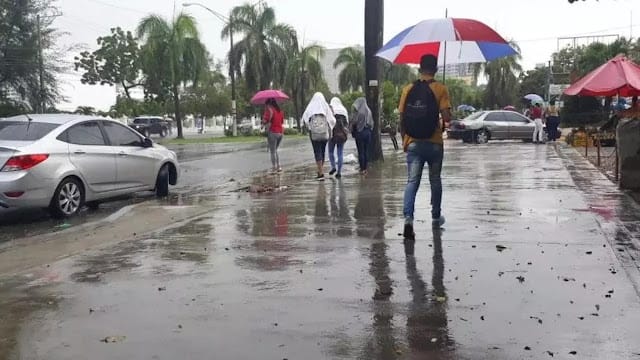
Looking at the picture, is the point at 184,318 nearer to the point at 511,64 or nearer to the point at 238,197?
the point at 238,197

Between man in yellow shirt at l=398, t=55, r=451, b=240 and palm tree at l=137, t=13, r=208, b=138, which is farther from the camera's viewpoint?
palm tree at l=137, t=13, r=208, b=138

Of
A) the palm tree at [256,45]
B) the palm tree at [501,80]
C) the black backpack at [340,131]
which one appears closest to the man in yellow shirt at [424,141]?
the black backpack at [340,131]

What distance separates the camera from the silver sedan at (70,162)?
9320mm

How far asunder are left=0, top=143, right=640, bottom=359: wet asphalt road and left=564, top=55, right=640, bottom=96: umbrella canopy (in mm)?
3315

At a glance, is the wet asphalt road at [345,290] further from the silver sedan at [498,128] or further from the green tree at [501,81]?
the green tree at [501,81]

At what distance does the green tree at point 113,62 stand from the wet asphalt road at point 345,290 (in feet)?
226

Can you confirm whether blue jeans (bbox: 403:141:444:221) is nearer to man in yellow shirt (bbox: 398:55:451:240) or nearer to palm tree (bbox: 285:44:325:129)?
man in yellow shirt (bbox: 398:55:451:240)

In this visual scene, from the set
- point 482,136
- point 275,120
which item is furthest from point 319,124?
point 482,136

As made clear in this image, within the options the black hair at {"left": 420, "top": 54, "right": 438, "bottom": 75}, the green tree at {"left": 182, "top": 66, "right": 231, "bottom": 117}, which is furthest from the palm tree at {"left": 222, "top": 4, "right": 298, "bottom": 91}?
the black hair at {"left": 420, "top": 54, "right": 438, "bottom": 75}

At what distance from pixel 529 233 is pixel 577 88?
18.6 ft

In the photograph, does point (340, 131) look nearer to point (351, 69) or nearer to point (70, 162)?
point (70, 162)

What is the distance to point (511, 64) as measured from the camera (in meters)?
67.2

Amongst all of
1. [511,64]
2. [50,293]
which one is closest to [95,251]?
[50,293]

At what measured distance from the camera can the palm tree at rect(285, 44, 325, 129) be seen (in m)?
61.2
